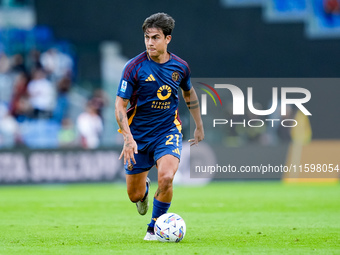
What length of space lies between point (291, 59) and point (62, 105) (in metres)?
8.34

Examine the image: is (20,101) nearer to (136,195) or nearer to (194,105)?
(136,195)

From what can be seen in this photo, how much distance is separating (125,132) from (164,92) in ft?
2.39

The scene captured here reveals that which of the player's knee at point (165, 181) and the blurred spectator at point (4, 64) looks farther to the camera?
the blurred spectator at point (4, 64)

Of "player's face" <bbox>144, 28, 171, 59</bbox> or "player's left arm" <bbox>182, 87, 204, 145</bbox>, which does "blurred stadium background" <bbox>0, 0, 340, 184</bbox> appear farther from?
"player's face" <bbox>144, 28, 171, 59</bbox>

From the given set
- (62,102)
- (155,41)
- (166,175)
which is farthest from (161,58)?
(62,102)

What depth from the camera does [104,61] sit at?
2239cm

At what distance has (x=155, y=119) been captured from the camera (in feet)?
27.0

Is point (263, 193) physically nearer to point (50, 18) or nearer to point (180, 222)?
point (180, 222)

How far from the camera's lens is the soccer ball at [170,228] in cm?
770

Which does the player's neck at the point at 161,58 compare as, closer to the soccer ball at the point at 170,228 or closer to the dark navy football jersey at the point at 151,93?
the dark navy football jersey at the point at 151,93

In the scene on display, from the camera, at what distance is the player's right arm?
767cm

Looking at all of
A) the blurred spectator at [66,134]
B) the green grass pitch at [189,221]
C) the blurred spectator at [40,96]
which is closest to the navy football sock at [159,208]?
the green grass pitch at [189,221]

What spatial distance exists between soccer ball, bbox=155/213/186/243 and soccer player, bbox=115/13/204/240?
25cm

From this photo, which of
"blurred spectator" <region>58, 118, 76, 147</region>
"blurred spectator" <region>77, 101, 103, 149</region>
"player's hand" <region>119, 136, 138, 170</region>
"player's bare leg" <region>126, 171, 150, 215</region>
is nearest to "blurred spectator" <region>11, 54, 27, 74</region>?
"blurred spectator" <region>58, 118, 76, 147</region>
